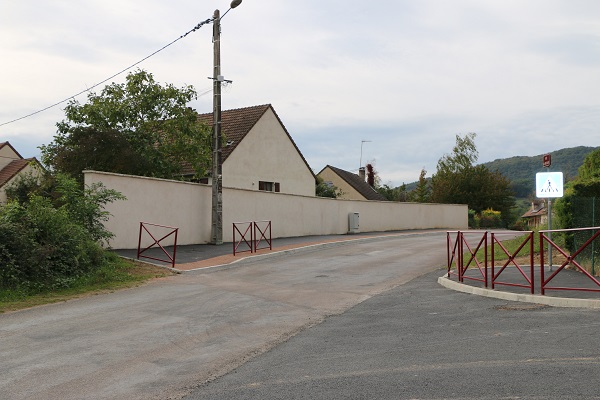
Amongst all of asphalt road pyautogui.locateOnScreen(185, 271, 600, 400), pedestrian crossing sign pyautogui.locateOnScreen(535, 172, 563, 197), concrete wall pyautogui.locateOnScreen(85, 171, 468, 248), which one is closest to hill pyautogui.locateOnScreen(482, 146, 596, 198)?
concrete wall pyautogui.locateOnScreen(85, 171, 468, 248)

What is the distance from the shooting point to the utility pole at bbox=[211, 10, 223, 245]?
2341 centimetres

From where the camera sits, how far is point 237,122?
36.1 metres

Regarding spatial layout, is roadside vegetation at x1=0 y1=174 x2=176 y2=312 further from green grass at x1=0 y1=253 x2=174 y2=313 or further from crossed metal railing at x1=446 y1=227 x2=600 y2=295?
crossed metal railing at x1=446 y1=227 x2=600 y2=295

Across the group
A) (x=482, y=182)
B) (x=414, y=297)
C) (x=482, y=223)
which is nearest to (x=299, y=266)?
(x=414, y=297)

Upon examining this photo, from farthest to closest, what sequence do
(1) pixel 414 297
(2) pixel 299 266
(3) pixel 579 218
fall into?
(2) pixel 299 266 → (3) pixel 579 218 → (1) pixel 414 297

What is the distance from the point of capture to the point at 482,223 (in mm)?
53062

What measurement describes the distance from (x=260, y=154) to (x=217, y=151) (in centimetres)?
1232

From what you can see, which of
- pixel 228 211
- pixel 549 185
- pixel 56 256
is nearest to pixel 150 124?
pixel 228 211

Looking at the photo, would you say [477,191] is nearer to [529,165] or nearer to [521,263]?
[521,263]

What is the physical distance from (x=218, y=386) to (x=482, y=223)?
1951 inches

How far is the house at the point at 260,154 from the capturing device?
33.5 metres

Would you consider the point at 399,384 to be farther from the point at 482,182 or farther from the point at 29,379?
the point at 482,182

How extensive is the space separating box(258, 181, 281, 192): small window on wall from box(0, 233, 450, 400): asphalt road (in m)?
18.4

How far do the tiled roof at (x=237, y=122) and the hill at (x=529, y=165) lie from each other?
75.3 metres
